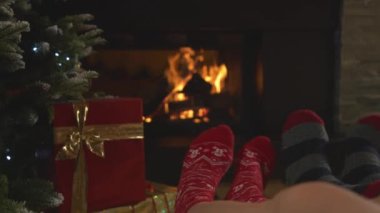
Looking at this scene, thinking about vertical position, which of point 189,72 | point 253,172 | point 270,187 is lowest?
point 270,187

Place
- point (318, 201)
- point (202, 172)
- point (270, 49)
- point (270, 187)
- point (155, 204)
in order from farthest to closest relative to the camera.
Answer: point (270, 49) → point (270, 187) → point (155, 204) → point (202, 172) → point (318, 201)

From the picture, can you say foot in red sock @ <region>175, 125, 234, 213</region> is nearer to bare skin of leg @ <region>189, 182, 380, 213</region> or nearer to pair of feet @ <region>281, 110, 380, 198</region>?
pair of feet @ <region>281, 110, 380, 198</region>

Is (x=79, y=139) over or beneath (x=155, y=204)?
over

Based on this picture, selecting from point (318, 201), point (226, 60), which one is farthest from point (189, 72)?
point (318, 201)

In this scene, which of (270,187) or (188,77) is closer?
(270,187)

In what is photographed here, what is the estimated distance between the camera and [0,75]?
1.11 m

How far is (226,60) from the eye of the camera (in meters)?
2.30

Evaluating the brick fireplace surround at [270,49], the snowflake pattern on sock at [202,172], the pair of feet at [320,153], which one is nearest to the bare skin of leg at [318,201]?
the snowflake pattern on sock at [202,172]

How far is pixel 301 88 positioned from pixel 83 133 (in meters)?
1.37

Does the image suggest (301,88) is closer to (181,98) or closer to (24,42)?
(181,98)

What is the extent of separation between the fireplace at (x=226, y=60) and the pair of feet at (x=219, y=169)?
0.98m

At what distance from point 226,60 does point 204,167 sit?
1.29 meters

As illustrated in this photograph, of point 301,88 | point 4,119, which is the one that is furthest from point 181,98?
point 4,119

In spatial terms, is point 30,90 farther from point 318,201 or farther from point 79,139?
point 318,201
